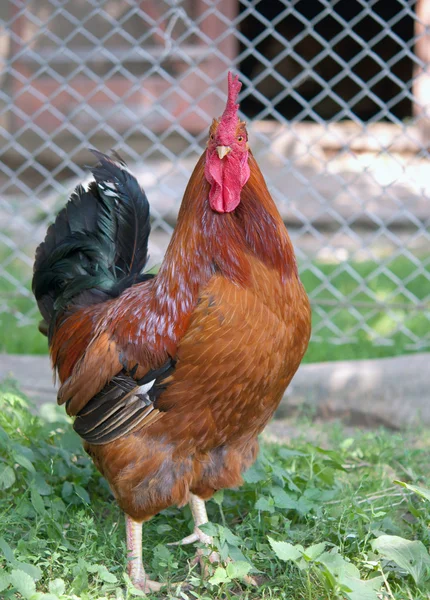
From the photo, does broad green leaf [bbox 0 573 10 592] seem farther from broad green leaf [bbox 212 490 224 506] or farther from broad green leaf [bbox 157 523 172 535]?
broad green leaf [bbox 212 490 224 506]

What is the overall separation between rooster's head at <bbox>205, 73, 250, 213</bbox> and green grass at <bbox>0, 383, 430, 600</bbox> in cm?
108

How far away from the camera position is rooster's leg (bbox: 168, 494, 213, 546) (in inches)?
110

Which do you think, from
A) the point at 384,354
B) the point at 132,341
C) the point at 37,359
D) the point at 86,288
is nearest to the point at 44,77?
the point at 37,359

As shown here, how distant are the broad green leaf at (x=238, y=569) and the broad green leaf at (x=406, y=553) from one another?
41 cm

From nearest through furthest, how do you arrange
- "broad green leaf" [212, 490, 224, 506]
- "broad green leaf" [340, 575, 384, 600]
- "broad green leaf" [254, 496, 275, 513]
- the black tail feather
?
"broad green leaf" [340, 575, 384, 600]
"broad green leaf" [254, 496, 275, 513]
"broad green leaf" [212, 490, 224, 506]
the black tail feather

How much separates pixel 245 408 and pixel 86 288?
906 millimetres

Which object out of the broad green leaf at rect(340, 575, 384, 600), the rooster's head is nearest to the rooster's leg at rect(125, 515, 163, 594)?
the broad green leaf at rect(340, 575, 384, 600)

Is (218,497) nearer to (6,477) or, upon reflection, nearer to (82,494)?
(82,494)

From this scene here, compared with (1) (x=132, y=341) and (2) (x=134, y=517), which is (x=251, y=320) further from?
(2) (x=134, y=517)

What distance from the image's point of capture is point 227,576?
2348 millimetres

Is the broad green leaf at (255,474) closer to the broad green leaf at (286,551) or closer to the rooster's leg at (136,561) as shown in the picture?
the rooster's leg at (136,561)

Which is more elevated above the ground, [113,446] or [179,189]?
[179,189]

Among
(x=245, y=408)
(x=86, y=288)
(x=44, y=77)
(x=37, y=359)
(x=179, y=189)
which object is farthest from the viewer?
(x=44, y=77)

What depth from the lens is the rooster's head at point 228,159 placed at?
93.7 inches
